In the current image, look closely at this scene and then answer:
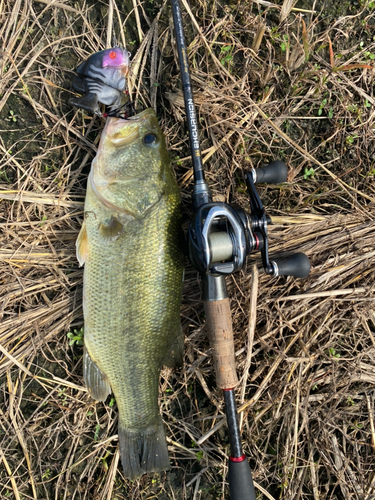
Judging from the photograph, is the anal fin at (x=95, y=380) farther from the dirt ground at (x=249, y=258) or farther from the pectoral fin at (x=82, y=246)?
the pectoral fin at (x=82, y=246)

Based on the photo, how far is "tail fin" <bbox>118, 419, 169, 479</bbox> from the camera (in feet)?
7.77

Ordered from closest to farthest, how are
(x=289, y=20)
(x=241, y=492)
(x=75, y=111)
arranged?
(x=241, y=492)
(x=75, y=111)
(x=289, y=20)

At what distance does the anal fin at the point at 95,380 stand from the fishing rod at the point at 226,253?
80cm

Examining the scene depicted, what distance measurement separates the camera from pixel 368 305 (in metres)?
2.69

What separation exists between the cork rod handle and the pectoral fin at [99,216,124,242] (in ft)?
2.38

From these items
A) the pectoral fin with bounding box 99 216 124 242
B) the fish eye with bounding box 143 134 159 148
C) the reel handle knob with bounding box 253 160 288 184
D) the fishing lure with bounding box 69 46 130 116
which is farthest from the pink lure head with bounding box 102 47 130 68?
the reel handle knob with bounding box 253 160 288 184

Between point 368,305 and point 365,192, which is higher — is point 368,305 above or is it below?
below

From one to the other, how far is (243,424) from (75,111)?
272 cm

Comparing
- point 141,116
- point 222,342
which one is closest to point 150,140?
point 141,116

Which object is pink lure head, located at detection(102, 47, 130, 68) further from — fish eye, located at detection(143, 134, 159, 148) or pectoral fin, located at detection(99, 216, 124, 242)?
pectoral fin, located at detection(99, 216, 124, 242)

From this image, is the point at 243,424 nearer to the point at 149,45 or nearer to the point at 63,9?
the point at 149,45

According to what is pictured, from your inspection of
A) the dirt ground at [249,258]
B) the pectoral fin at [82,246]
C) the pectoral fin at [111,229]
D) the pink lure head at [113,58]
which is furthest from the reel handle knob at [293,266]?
the pink lure head at [113,58]

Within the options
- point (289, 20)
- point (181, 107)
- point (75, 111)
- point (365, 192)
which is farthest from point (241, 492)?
point (289, 20)

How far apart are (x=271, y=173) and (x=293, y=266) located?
0.67 meters
